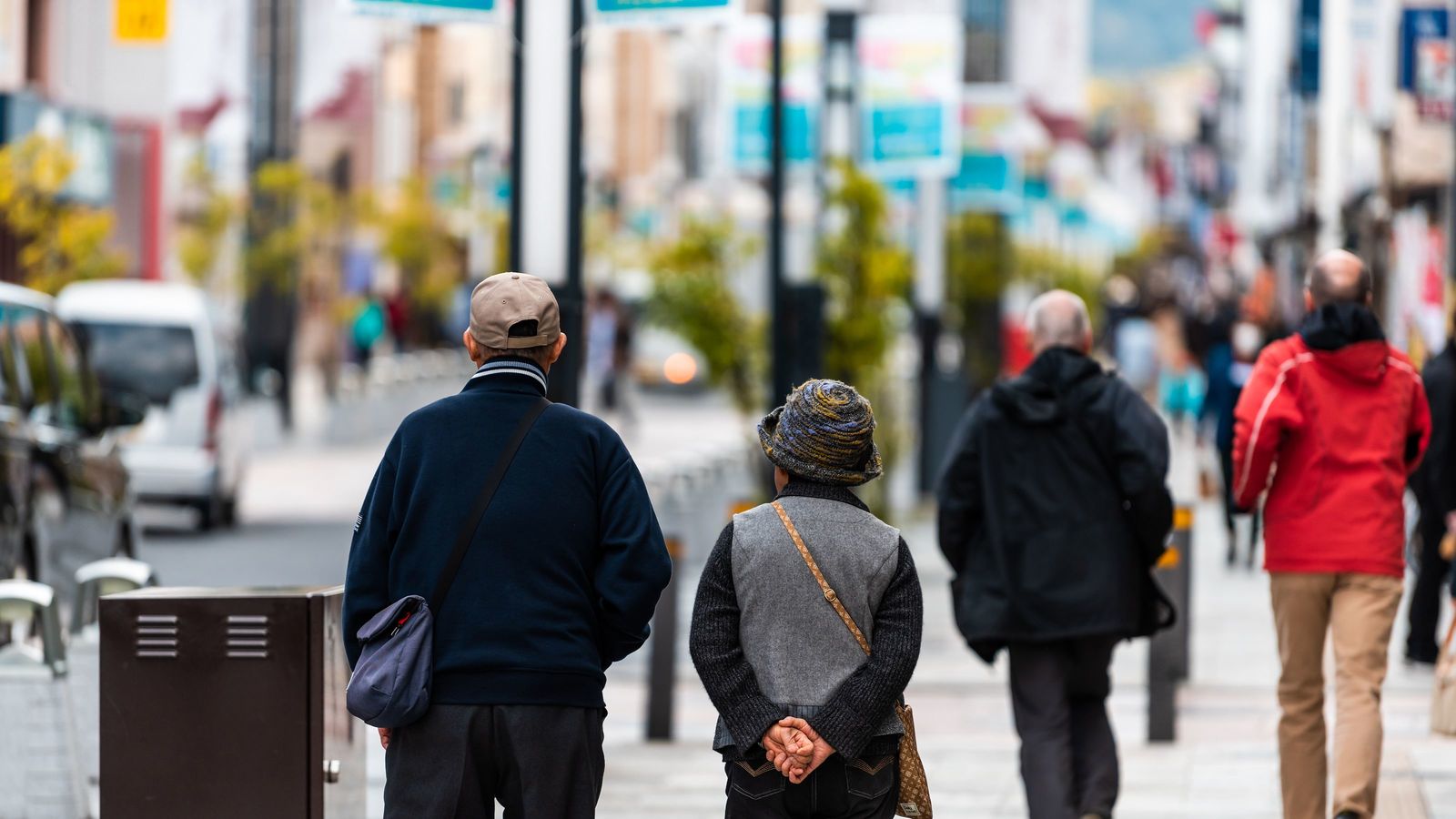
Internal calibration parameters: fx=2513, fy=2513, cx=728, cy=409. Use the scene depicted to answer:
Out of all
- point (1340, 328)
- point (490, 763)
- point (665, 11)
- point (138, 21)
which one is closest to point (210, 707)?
point (490, 763)

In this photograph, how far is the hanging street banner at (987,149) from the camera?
27906 mm

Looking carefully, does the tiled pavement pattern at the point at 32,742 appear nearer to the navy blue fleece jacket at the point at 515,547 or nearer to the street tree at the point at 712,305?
the navy blue fleece jacket at the point at 515,547

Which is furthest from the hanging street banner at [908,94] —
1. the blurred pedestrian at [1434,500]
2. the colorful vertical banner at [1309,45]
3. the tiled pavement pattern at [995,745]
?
the colorful vertical banner at [1309,45]

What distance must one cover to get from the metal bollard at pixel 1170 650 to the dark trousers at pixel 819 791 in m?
5.22

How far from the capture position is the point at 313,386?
51125mm

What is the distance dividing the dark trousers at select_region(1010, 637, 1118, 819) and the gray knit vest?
2.52 m

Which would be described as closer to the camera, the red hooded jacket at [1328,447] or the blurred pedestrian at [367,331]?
the red hooded jacket at [1328,447]

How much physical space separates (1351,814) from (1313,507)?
96 cm

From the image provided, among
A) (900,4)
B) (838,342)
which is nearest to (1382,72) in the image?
(900,4)

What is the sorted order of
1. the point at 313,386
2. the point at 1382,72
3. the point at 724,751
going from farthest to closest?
1. the point at 313,386
2. the point at 1382,72
3. the point at 724,751

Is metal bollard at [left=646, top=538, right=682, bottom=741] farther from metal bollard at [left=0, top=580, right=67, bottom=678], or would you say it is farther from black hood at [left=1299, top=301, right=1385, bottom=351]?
black hood at [left=1299, top=301, right=1385, bottom=351]

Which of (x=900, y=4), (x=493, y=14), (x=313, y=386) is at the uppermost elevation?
(x=900, y=4)

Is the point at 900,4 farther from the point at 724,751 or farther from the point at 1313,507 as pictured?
the point at 724,751

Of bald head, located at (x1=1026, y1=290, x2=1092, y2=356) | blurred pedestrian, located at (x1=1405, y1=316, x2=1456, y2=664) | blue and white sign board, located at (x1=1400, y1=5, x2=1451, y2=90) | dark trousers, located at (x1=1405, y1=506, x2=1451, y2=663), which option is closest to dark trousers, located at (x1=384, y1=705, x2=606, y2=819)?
bald head, located at (x1=1026, y1=290, x2=1092, y2=356)
